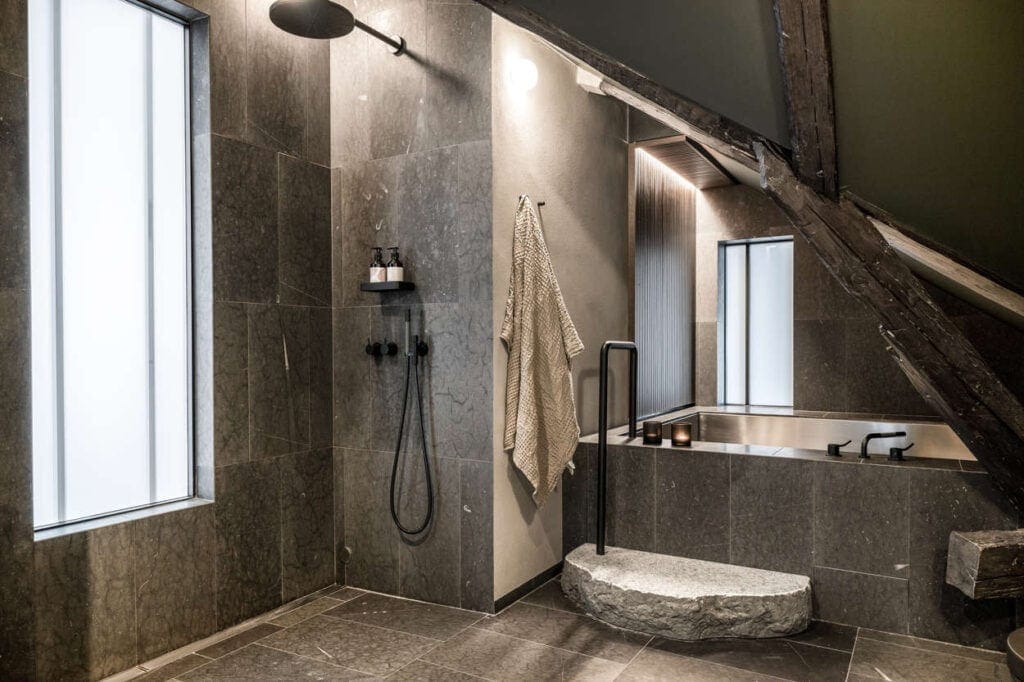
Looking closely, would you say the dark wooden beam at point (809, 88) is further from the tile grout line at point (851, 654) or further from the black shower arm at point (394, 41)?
the black shower arm at point (394, 41)

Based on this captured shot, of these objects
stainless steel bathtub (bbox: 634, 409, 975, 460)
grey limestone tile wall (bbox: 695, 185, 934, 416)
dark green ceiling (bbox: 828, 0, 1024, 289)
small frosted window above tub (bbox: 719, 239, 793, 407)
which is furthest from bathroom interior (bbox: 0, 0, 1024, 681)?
small frosted window above tub (bbox: 719, 239, 793, 407)

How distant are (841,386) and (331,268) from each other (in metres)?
3.50

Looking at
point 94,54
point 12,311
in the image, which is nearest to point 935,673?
point 12,311

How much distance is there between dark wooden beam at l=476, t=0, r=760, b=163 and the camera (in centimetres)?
179

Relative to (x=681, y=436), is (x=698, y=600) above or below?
below

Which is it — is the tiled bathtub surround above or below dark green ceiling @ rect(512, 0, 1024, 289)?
below

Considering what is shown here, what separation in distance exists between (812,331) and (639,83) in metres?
3.49

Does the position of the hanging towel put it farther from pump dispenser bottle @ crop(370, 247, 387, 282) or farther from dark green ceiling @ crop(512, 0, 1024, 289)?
dark green ceiling @ crop(512, 0, 1024, 289)

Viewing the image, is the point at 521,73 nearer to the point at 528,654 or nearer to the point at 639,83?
the point at 639,83

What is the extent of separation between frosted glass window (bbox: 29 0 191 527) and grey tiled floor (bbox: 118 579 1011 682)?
2.33 ft

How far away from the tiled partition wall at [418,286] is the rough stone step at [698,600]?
0.49 metres

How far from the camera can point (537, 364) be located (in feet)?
10.4

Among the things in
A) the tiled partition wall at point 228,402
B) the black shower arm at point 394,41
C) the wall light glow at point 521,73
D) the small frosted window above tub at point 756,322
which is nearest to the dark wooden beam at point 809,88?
the wall light glow at point 521,73

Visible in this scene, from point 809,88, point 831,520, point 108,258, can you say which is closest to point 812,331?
point 831,520
